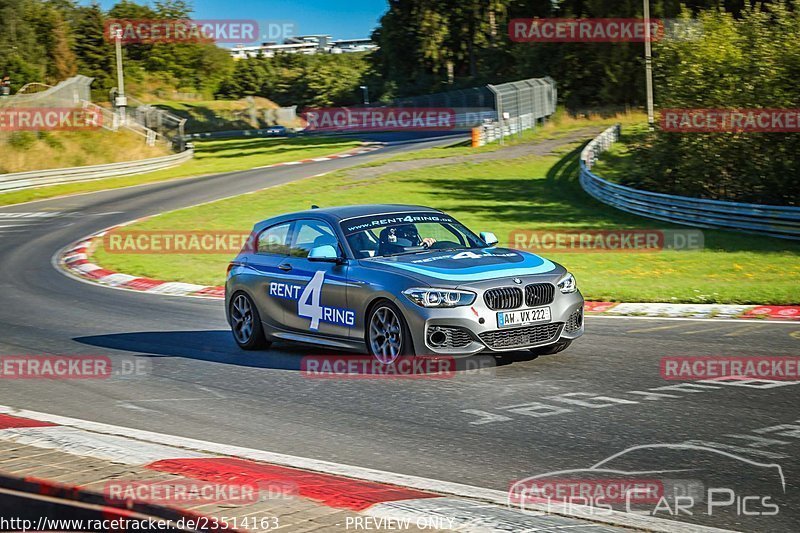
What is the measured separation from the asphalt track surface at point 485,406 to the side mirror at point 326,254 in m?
1.17

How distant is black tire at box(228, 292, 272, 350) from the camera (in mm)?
11394

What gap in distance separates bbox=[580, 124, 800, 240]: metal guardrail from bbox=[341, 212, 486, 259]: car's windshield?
1438cm

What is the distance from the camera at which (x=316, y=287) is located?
10438 millimetres

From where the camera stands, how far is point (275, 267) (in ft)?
36.6

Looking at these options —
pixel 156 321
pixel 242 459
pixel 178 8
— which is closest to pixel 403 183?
pixel 156 321

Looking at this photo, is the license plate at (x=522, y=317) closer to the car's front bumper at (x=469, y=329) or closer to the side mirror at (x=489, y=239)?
the car's front bumper at (x=469, y=329)

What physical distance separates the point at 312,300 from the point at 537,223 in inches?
668

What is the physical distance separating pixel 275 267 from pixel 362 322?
5.69ft

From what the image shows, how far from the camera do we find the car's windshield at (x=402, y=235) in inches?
406
